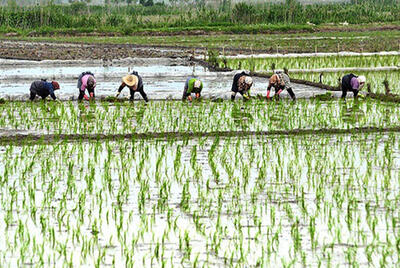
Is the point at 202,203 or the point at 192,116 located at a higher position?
the point at 202,203

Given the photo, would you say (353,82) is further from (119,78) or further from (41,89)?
(119,78)

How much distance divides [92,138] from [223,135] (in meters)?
1.55

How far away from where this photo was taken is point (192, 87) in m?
12.6

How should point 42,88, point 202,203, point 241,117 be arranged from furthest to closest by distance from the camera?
1. point 42,88
2. point 241,117
3. point 202,203

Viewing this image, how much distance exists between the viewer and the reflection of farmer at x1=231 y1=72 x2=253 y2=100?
12523mm

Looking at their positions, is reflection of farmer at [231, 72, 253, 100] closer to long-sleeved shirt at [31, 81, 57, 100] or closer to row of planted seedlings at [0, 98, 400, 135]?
row of planted seedlings at [0, 98, 400, 135]

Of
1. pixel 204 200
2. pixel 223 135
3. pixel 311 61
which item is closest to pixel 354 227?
pixel 204 200

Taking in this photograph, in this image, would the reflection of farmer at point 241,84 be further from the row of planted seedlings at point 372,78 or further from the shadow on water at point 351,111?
the row of planted seedlings at point 372,78

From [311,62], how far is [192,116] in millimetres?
9612

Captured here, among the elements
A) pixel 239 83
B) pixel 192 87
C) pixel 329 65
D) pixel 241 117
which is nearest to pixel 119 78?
pixel 329 65

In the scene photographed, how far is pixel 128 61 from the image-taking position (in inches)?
875

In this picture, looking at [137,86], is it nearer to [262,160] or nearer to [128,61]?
[262,160]

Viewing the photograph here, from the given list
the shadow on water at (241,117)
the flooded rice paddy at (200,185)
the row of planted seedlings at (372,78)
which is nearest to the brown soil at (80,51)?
the row of planted seedlings at (372,78)

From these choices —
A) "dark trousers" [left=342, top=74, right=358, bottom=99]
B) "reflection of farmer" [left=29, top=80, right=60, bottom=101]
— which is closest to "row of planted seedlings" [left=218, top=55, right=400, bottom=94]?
"dark trousers" [left=342, top=74, right=358, bottom=99]
